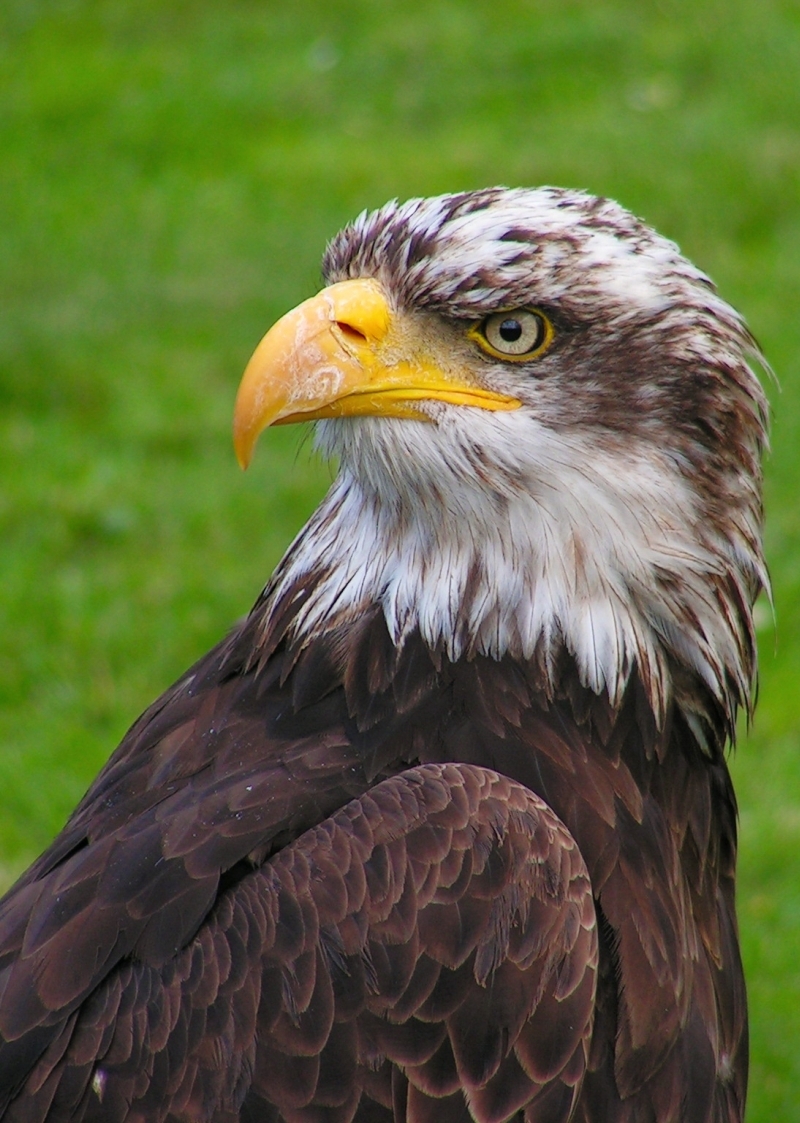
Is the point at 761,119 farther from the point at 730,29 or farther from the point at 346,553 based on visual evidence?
the point at 346,553

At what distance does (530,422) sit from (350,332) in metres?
0.42

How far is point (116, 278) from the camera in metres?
9.72

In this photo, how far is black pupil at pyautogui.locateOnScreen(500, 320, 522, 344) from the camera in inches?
130

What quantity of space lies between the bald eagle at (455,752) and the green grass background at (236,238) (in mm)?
2036

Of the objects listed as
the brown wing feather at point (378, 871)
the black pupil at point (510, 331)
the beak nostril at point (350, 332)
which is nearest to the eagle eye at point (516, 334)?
the black pupil at point (510, 331)

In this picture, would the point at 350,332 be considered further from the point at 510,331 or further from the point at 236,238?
the point at 236,238

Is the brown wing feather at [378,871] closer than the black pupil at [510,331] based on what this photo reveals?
Yes

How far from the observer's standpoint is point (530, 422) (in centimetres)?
330

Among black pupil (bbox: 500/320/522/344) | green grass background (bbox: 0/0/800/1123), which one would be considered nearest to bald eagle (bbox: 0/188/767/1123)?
black pupil (bbox: 500/320/522/344)

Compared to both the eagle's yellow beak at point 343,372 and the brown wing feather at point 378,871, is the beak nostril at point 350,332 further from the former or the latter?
the brown wing feather at point 378,871

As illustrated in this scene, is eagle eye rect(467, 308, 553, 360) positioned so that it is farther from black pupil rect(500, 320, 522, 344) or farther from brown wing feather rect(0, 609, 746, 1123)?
brown wing feather rect(0, 609, 746, 1123)

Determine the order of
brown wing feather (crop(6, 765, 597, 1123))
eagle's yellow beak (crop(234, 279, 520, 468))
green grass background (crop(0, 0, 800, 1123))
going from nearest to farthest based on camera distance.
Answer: brown wing feather (crop(6, 765, 597, 1123)) < eagle's yellow beak (crop(234, 279, 520, 468)) < green grass background (crop(0, 0, 800, 1123))

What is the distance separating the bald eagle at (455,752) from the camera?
9.78 feet

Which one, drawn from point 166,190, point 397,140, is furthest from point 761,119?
point 166,190
